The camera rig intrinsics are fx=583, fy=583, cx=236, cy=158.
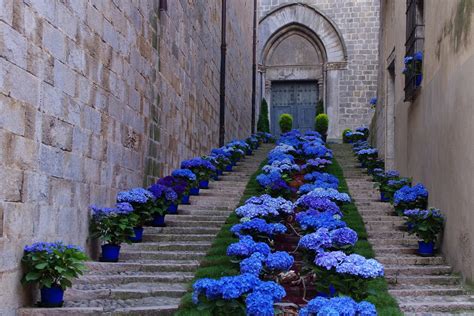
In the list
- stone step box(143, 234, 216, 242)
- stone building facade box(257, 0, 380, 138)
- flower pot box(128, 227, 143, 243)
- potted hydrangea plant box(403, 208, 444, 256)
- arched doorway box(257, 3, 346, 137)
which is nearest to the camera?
potted hydrangea plant box(403, 208, 444, 256)

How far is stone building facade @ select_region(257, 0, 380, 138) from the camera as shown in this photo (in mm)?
22641

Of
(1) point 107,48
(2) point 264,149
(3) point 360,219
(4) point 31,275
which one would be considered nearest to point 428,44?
(3) point 360,219

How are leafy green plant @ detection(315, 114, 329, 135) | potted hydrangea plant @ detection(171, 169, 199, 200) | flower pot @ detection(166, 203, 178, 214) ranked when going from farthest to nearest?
leafy green plant @ detection(315, 114, 329, 135) < potted hydrangea plant @ detection(171, 169, 199, 200) < flower pot @ detection(166, 203, 178, 214)

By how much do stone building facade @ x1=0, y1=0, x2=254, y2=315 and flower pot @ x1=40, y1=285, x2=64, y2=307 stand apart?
18cm

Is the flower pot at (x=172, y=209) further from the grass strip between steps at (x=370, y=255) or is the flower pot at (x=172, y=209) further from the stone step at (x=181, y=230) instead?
the grass strip between steps at (x=370, y=255)

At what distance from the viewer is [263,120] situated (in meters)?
22.0

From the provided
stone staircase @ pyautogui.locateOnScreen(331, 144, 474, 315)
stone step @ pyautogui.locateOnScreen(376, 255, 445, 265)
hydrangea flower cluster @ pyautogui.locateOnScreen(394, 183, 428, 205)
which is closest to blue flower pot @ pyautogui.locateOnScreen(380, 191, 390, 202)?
stone staircase @ pyautogui.locateOnScreen(331, 144, 474, 315)

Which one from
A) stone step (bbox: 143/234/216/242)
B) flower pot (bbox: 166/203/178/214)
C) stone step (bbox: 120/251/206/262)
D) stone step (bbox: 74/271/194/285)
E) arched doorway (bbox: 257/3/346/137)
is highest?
arched doorway (bbox: 257/3/346/137)

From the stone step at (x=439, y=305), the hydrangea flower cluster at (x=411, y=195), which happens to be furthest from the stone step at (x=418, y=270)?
the hydrangea flower cluster at (x=411, y=195)

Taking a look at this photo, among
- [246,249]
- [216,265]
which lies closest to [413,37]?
[216,265]

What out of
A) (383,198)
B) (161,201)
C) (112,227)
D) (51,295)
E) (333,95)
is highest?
(333,95)

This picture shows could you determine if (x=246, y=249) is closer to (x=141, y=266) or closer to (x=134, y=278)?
(x=134, y=278)

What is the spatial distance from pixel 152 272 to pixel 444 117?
3933mm

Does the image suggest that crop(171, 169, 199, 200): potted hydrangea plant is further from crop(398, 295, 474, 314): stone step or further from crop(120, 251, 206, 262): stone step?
crop(398, 295, 474, 314): stone step
